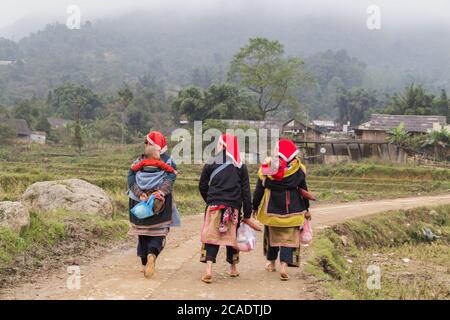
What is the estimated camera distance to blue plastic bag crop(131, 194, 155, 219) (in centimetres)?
651

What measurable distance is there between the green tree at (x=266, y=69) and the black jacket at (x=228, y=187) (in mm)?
47511

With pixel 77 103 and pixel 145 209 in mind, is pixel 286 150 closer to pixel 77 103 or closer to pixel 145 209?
pixel 145 209

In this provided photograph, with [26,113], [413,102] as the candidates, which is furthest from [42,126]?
[413,102]

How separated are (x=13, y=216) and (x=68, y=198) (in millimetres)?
3404

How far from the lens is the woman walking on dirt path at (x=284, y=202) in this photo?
6.93m

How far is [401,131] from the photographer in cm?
3797

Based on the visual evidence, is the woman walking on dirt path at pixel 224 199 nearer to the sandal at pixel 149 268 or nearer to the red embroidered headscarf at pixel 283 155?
the red embroidered headscarf at pixel 283 155

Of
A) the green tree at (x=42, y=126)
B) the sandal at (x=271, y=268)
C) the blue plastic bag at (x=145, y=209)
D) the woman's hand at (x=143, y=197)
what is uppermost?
the woman's hand at (x=143, y=197)

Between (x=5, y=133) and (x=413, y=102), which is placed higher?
(x=413, y=102)

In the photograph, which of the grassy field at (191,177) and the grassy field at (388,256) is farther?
the grassy field at (191,177)

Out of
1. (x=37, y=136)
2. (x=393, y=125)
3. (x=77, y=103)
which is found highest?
(x=77, y=103)

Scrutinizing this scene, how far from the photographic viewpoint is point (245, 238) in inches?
267

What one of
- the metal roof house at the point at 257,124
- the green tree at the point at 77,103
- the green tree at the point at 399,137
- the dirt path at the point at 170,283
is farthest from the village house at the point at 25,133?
the dirt path at the point at 170,283
